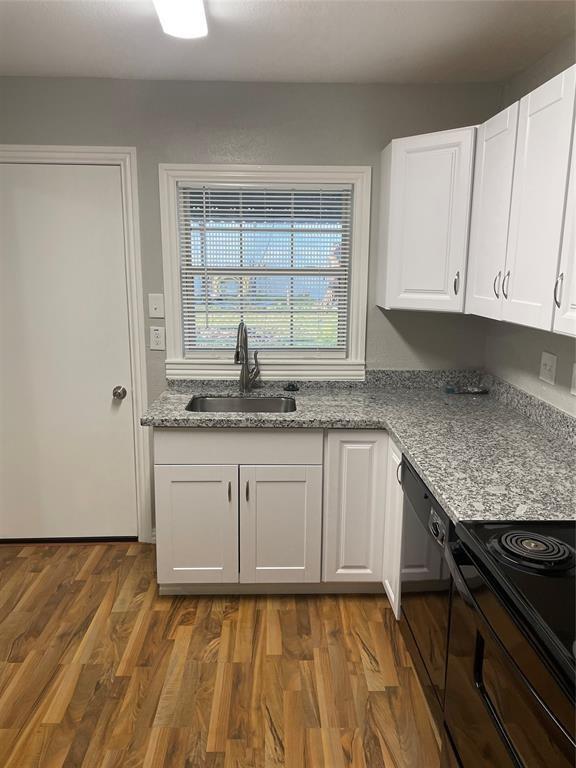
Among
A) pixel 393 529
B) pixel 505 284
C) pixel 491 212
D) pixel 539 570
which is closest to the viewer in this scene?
pixel 539 570

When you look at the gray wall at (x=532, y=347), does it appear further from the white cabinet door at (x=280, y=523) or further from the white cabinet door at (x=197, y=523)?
the white cabinet door at (x=197, y=523)

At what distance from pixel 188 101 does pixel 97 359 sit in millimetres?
1386

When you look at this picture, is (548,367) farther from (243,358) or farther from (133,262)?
(133,262)

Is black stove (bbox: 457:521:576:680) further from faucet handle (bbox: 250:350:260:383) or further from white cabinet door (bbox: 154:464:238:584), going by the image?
faucet handle (bbox: 250:350:260:383)

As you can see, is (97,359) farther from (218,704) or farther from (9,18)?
(218,704)

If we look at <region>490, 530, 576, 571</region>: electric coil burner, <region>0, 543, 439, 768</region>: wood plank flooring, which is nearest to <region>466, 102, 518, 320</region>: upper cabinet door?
<region>490, 530, 576, 571</region>: electric coil burner

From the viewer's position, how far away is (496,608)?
A: 1206 millimetres

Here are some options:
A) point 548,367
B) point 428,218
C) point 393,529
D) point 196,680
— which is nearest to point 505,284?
point 548,367

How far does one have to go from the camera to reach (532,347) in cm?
245

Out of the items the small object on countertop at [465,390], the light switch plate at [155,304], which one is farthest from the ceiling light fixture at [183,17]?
the small object on countertop at [465,390]

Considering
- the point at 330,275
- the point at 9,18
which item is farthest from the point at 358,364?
the point at 9,18

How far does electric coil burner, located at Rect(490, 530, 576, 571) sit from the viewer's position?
4.08 ft

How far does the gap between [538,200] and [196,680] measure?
6.86 ft

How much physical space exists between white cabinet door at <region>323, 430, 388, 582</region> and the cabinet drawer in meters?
0.10
